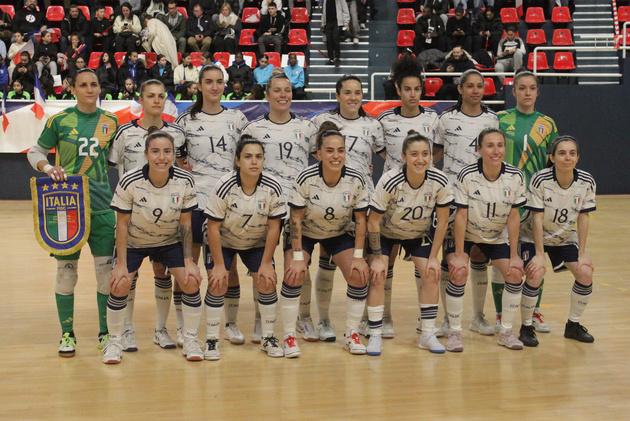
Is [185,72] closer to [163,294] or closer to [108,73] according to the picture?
[108,73]

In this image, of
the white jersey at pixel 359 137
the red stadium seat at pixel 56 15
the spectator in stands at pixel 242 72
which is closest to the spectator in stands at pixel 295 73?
the spectator in stands at pixel 242 72

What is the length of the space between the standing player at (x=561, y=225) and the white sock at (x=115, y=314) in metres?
2.91

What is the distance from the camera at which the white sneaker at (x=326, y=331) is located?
5.56 meters

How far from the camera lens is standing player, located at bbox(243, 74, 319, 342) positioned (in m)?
5.48

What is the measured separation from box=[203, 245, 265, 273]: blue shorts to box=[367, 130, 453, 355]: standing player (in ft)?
2.67

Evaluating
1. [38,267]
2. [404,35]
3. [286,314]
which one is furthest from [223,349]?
[404,35]

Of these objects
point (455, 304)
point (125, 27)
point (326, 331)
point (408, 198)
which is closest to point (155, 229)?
point (326, 331)

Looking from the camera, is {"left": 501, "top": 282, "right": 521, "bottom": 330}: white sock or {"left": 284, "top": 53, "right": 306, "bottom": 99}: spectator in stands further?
{"left": 284, "top": 53, "right": 306, "bottom": 99}: spectator in stands

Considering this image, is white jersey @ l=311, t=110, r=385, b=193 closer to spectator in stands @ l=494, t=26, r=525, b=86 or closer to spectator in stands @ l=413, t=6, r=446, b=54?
spectator in stands @ l=494, t=26, r=525, b=86

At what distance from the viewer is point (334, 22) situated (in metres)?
16.0

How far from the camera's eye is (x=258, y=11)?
17094mm

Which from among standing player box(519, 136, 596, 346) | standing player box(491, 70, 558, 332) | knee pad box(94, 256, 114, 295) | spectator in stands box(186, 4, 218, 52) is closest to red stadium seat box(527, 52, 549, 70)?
spectator in stands box(186, 4, 218, 52)

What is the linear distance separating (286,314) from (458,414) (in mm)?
1596

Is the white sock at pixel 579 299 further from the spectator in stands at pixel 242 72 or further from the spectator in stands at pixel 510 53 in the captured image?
the spectator in stands at pixel 242 72
